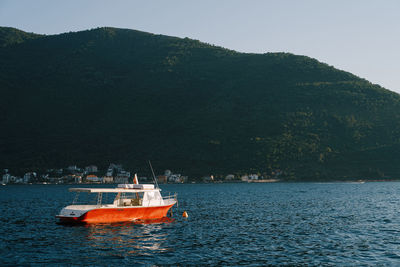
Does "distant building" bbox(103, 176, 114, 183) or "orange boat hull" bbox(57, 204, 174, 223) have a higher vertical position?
"distant building" bbox(103, 176, 114, 183)

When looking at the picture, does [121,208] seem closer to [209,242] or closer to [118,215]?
[118,215]

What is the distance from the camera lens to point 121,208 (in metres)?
42.4

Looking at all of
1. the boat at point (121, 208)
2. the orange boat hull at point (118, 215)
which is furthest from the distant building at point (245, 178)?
the orange boat hull at point (118, 215)

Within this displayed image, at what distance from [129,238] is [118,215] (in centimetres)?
885

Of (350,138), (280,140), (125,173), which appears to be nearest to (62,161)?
(125,173)

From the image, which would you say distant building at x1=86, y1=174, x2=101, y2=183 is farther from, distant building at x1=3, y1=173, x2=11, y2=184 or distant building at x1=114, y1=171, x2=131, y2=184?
distant building at x1=3, y1=173, x2=11, y2=184

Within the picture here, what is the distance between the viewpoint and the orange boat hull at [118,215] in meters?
40.2

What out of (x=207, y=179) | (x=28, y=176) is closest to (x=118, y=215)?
(x=207, y=179)

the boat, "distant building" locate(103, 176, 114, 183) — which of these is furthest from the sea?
"distant building" locate(103, 176, 114, 183)

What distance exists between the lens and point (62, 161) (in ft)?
606

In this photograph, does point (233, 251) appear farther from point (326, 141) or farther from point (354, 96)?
point (354, 96)

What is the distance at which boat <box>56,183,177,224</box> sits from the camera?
40281mm

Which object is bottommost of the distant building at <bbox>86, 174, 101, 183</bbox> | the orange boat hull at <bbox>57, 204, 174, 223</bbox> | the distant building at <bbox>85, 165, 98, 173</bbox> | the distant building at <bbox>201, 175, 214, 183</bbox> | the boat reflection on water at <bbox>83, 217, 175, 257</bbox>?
the boat reflection on water at <bbox>83, 217, 175, 257</bbox>

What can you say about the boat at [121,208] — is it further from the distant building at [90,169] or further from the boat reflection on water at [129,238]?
the distant building at [90,169]
